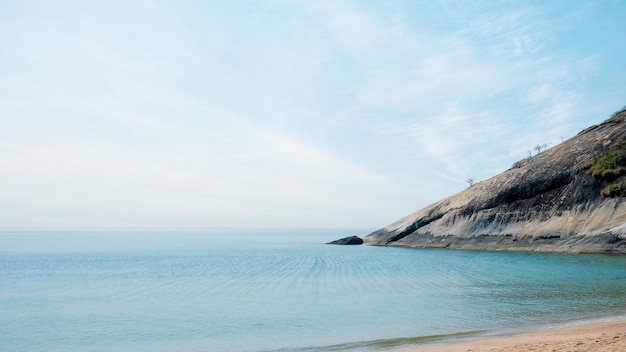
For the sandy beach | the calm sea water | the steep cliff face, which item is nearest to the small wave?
the calm sea water

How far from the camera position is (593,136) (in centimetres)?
7325

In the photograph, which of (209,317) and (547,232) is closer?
(209,317)

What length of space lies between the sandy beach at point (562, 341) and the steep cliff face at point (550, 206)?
42417 mm

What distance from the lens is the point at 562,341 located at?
52.3 ft

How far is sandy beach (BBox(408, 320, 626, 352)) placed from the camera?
1452cm

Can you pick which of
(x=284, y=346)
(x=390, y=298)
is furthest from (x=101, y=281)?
(x=284, y=346)

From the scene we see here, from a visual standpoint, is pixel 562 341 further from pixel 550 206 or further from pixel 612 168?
pixel 612 168

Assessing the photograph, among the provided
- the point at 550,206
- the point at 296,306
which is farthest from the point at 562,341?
the point at 550,206

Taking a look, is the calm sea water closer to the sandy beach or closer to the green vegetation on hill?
the sandy beach

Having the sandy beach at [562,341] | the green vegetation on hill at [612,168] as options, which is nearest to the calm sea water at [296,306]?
the sandy beach at [562,341]

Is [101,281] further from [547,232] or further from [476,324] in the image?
[547,232]

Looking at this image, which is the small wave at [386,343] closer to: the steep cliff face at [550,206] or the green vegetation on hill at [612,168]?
the steep cliff face at [550,206]

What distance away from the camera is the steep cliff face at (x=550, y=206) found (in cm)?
5994

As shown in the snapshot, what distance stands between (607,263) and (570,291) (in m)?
18.9
